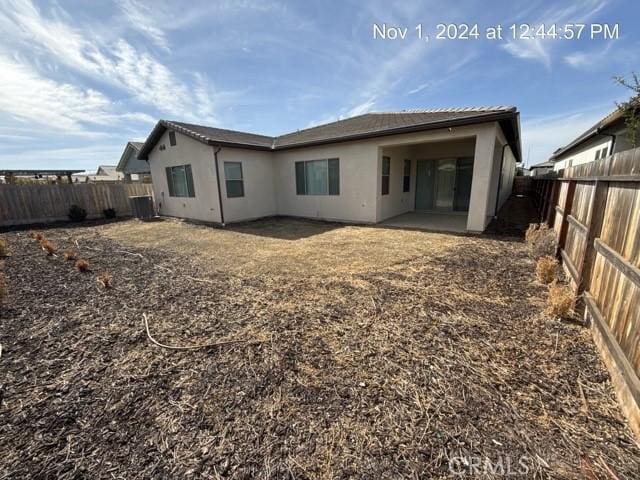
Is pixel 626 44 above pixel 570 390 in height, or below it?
above

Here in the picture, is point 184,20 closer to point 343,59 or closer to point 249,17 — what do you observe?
point 249,17

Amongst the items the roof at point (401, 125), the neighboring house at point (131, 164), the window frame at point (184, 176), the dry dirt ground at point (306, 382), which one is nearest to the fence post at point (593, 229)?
the dry dirt ground at point (306, 382)

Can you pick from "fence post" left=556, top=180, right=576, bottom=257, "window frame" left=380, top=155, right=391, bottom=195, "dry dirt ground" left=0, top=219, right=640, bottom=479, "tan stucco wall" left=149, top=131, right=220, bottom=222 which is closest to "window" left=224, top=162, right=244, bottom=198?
"tan stucco wall" left=149, top=131, right=220, bottom=222

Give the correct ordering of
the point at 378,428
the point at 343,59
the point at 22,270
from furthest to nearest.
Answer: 1. the point at 343,59
2. the point at 22,270
3. the point at 378,428

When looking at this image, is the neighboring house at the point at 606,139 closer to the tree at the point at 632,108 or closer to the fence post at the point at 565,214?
the tree at the point at 632,108

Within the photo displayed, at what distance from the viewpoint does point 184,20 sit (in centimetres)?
669

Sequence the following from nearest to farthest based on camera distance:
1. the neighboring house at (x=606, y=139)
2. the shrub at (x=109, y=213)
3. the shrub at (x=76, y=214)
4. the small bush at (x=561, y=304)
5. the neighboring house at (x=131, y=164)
Result: the small bush at (x=561, y=304) < the neighboring house at (x=606, y=139) < the shrub at (x=76, y=214) < the shrub at (x=109, y=213) < the neighboring house at (x=131, y=164)

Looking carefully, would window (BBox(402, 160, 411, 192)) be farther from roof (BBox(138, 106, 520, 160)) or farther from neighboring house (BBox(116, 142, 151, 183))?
neighboring house (BBox(116, 142, 151, 183))

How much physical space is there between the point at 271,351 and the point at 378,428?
123 centimetres

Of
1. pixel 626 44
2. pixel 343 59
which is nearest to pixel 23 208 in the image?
pixel 343 59

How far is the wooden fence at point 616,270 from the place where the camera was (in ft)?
6.07

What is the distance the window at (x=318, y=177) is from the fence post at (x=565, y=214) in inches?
261

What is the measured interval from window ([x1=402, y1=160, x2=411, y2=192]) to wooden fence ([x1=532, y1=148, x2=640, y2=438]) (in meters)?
7.91

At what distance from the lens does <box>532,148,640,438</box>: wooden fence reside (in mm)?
1851
